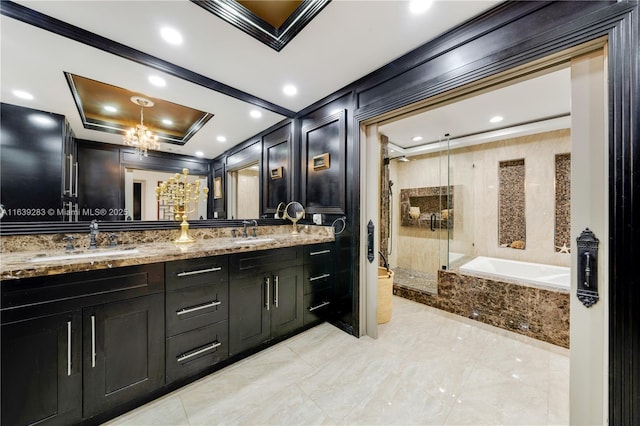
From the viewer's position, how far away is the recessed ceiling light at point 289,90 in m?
2.28

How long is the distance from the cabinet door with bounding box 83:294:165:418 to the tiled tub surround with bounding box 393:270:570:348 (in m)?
2.90

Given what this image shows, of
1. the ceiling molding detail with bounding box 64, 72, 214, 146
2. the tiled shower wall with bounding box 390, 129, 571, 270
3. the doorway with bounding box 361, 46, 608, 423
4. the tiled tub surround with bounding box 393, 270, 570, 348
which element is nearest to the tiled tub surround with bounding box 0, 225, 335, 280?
the ceiling molding detail with bounding box 64, 72, 214, 146

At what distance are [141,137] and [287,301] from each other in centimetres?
188

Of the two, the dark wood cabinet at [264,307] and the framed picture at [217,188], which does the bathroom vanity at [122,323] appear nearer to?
the dark wood cabinet at [264,307]

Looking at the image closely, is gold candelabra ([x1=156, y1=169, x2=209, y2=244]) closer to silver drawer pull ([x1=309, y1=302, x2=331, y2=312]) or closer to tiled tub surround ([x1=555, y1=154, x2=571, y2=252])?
silver drawer pull ([x1=309, y1=302, x2=331, y2=312])

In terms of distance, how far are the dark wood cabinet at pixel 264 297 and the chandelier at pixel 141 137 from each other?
1182 millimetres

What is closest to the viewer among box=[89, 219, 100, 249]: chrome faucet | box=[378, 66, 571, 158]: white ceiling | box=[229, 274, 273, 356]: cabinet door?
box=[89, 219, 100, 249]: chrome faucet

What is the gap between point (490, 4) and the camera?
1.38 m

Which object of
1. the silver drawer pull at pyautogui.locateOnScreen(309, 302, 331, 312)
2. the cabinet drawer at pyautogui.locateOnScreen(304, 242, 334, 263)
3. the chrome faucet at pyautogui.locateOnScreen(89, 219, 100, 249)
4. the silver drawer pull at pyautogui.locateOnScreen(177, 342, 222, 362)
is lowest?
the silver drawer pull at pyautogui.locateOnScreen(309, 302, 331, 312)

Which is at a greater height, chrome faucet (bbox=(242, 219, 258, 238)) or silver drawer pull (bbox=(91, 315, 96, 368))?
chrome faucet (bbox=(242, 219, 258, 238))

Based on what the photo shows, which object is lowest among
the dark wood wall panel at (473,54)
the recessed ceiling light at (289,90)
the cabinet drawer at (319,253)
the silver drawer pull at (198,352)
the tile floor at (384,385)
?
the tile floor at (384,385)

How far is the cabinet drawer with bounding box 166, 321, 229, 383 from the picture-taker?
4.78 feet

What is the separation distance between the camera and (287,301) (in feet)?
6.86

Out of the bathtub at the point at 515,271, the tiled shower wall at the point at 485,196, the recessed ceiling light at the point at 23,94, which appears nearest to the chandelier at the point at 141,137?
the recessed ceiling light at the point at 23,94
